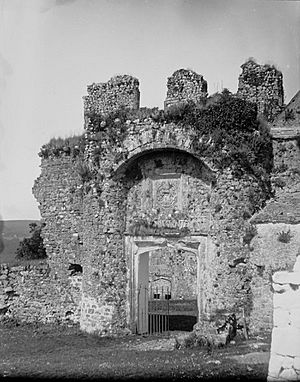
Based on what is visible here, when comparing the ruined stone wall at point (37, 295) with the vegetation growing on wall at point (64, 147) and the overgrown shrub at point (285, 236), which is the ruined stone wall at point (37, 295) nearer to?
the vegetation growing on wall at point (64, 147)

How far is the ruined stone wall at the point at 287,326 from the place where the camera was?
213 inches

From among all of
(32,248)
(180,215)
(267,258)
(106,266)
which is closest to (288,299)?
(267,258)

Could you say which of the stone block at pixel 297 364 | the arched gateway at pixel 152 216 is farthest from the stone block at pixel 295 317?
the arched gateway at pixel 152 216

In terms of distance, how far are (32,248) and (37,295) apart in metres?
1.69

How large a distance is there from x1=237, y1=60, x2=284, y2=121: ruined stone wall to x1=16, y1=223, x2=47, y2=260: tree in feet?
19.7

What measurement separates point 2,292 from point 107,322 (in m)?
3.51

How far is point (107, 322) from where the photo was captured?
37.6 ft

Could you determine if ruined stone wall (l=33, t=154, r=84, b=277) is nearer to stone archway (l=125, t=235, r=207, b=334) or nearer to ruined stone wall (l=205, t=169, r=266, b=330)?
stone archway (l=125, t=235, r=207, b=334)

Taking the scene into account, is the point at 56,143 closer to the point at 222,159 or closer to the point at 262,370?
the point at 222,159

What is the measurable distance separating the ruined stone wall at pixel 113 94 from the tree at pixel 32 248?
345 cm

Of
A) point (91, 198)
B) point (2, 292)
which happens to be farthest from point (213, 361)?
point (2, 292)

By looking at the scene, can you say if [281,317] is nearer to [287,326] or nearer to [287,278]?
[287,326]

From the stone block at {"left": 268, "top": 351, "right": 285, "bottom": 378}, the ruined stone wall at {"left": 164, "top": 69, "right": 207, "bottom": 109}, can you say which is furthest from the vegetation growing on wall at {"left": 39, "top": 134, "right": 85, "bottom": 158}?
the stone block at {"left": 268, "top": 351, "right": 285, "bottom": 378}

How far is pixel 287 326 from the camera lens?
5.46m
